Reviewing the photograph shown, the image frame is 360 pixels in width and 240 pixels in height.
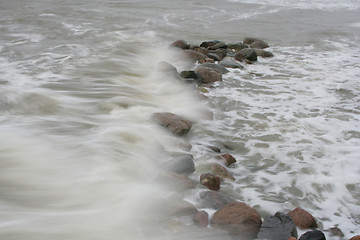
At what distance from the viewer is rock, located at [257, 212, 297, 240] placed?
257cm

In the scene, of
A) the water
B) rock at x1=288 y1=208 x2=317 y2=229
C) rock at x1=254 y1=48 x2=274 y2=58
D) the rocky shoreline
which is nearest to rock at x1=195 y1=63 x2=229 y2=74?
the water

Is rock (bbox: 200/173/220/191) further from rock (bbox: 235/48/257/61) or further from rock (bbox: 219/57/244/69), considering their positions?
rock (bbox: 235/48/257/61)

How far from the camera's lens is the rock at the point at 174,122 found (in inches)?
165

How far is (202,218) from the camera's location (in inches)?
108

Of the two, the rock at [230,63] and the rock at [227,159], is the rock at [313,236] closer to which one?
the rock at [227,159]

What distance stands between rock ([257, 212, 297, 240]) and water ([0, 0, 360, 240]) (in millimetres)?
293

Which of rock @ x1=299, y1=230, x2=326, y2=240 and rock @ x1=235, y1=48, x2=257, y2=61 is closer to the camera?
rock @ x1=299, y1=230, x2=326, y2=240

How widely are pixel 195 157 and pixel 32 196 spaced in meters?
1.53

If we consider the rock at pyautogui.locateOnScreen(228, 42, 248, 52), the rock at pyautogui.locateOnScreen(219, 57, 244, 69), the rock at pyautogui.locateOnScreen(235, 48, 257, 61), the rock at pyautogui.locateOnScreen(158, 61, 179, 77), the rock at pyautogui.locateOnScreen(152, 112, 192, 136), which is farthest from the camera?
the rock at pyautogui.locateOnScreen(228, 42, 248, 52)

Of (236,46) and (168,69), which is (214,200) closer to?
(168,69)

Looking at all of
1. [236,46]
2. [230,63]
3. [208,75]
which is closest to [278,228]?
[208,75]

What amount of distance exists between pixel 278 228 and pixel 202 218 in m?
0.54

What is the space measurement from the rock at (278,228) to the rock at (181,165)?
0.89 meters

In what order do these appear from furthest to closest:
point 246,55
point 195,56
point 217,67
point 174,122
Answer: point 246,55 → point 195,56 → point 217,67 → point 174,122
